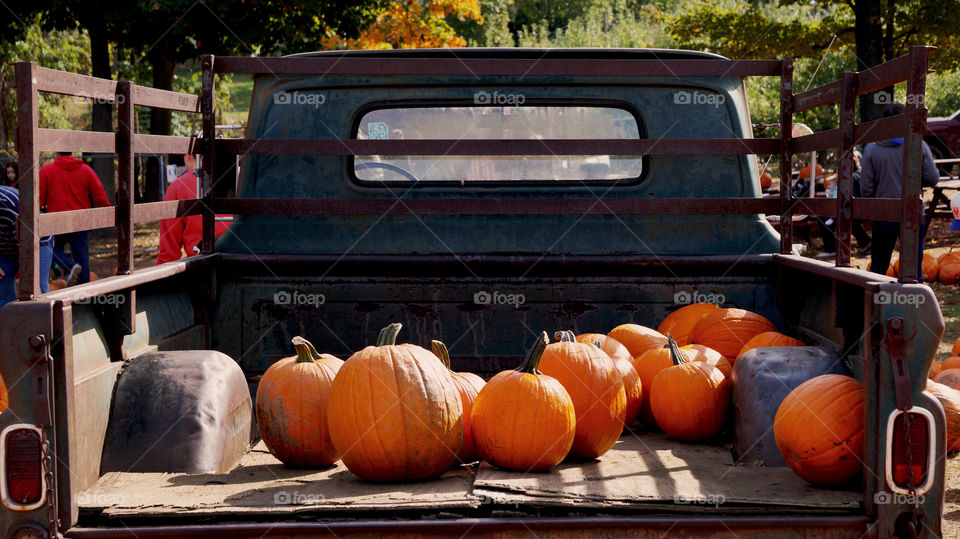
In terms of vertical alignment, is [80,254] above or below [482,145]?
below

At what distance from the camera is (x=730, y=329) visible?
3.79 m

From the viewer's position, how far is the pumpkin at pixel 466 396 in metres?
3.11

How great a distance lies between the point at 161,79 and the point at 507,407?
59.4 ft

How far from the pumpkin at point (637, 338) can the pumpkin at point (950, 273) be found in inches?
430

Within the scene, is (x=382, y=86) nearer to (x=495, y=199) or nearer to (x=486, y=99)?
(x=486, y=99)

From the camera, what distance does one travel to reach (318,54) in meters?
4.45

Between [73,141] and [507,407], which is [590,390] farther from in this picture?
[73,141]

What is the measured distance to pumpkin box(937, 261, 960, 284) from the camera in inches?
514

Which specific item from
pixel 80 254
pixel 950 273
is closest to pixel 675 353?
pixel 80 254

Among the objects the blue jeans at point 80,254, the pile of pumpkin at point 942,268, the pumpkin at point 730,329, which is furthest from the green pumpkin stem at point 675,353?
the pile of pumpkin at point 942,268

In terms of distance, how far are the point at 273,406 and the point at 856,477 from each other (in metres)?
1.84

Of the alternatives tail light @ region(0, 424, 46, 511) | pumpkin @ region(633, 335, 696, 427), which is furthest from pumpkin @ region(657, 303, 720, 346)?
tail light @ region(0, 424, 46, 511)

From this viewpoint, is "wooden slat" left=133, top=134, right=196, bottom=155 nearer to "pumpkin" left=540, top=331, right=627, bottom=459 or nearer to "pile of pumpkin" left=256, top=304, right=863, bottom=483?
"pile of pumpkin" left=256, top=304, right=863, bottom=483

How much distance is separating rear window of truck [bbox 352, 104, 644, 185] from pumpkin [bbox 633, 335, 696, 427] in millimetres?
1178
